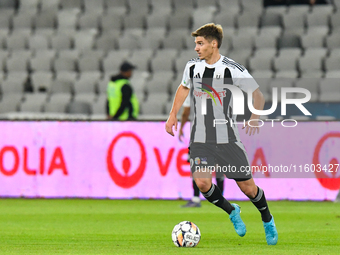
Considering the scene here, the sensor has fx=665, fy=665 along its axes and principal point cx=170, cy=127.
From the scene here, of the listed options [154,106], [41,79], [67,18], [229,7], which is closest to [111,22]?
[67,18]

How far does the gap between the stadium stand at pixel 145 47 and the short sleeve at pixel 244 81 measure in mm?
6959

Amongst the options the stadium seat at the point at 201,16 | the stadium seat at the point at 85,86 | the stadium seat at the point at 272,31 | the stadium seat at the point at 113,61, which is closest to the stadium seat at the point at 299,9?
the stadium seat at the point at 272,31

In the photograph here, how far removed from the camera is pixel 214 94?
5633mm

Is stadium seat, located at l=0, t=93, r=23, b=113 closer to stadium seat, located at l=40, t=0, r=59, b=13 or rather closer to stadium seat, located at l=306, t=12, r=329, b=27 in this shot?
stadium seat, located at l=40, t=0, r=59, b=13

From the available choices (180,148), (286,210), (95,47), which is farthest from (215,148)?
(95,47)

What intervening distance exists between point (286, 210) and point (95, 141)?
3331mm

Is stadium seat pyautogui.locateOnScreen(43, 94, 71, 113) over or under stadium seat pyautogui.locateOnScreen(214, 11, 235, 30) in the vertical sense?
under

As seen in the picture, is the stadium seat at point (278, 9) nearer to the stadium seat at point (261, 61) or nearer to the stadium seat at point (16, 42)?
the stadium seat at point (261, 61)

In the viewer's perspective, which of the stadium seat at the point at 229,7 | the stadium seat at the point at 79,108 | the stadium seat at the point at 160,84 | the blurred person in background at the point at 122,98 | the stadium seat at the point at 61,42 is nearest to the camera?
the blurred person in background at the point at 122,98

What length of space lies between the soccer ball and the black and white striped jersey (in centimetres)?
76

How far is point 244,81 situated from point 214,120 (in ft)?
1.35

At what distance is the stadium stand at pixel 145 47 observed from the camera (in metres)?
13.6

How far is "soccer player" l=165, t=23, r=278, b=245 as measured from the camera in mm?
5559

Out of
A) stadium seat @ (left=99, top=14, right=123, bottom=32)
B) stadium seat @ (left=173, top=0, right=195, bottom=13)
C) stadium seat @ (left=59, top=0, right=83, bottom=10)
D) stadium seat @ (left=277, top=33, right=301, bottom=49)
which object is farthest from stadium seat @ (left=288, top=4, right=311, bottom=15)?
stadium seat @ (left=59, top=0, right=83, bottom=10)
